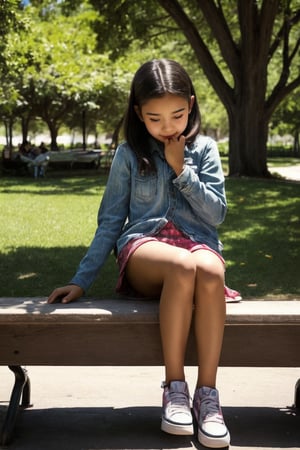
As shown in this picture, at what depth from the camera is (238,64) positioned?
64.8 feet

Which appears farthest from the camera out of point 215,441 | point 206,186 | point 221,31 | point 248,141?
point 248,141

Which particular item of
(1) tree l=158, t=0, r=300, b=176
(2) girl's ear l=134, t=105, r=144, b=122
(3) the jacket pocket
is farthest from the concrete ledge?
(1) tree l=158, t=0, r=300, b=176

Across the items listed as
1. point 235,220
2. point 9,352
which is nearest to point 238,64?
point 235,220

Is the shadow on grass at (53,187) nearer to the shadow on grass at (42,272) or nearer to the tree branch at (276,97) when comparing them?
the tree branch at (276,97)

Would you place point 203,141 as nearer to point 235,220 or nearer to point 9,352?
point 9,352

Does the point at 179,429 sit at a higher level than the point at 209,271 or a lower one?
lower

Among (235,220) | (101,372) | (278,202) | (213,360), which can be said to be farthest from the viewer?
(278,202)

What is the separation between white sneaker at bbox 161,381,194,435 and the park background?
364 cm

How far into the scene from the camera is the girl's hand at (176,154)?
3344mm

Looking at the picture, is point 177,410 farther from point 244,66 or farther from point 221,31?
point 244,66

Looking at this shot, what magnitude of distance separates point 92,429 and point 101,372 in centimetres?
121

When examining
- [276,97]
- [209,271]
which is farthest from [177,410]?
[276,97]

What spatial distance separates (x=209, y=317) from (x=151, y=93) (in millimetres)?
1035

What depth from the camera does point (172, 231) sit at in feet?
11.4
